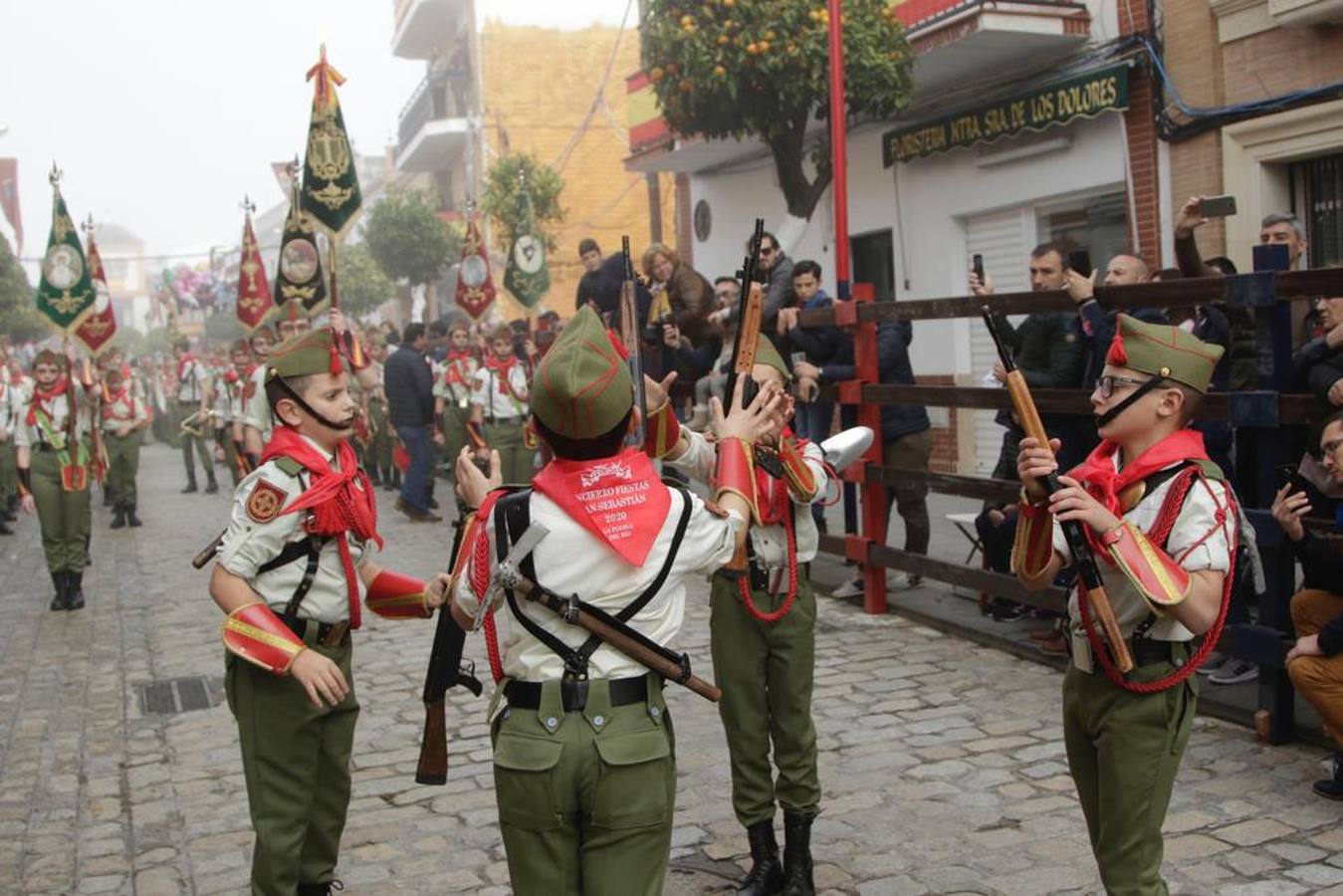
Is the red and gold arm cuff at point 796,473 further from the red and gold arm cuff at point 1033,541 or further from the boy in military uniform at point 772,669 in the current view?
the red and gold arm cuff at point 1033,541

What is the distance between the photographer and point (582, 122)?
34.1 m

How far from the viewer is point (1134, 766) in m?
3.64

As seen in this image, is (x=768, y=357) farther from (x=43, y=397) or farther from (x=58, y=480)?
(x=43, y=397)

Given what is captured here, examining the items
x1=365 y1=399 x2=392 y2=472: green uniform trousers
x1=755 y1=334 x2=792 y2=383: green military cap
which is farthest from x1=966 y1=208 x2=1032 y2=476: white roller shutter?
x1=755 y1=334 x2=792 y2=383: green military cap

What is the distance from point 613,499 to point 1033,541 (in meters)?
1.24

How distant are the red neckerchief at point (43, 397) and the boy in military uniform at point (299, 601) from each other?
25.4ft

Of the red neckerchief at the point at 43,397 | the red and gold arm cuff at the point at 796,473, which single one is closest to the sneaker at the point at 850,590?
the red and gold arm cuff at the point at 796,473

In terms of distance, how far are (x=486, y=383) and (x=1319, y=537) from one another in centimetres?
1043

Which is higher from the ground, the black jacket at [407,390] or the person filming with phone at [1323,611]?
the black jacket at [407,390]

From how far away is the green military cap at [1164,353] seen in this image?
3.69 meters

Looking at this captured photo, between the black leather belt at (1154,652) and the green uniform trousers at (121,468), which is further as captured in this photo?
the green uniform trousers at (121,468)

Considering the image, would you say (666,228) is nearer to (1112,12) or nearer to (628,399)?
(1112,12)

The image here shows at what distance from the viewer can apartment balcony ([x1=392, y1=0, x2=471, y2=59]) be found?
120ft

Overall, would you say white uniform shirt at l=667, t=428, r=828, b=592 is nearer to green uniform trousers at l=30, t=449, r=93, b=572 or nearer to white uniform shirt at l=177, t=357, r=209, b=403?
green uniform trousers at l=30, t=449, r=93, b=572
